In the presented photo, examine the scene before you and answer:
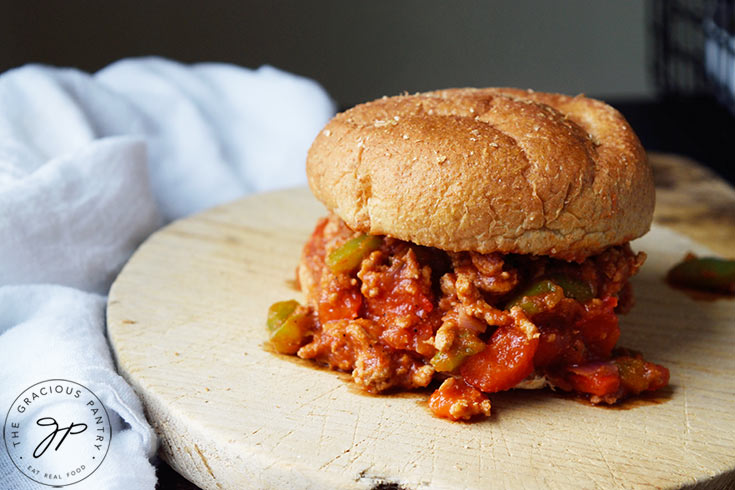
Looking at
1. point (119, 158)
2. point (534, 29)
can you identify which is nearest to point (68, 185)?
point (119, 158)

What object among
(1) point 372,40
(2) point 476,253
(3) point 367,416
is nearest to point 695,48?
(2) point 476,253

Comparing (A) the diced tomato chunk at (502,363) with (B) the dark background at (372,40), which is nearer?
(A) the diced tomato chunk at (502,363)

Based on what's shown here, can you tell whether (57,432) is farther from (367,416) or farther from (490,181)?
(490,181)

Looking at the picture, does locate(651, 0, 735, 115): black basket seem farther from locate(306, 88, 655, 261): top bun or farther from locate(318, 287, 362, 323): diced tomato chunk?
locate(318, 287, 362, 323): diced tomato chunk

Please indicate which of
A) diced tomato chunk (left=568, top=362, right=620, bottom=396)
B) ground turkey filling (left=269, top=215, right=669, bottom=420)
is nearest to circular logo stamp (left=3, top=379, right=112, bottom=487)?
ground turkey filling (left=269, top=215, right=669, bottom=420)

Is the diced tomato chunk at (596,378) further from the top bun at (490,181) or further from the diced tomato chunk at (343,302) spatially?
the diced tomato chunk at (343,302)

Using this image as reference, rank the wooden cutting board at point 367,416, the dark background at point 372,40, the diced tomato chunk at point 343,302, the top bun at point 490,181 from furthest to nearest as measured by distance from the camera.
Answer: the dark background at point 372,40
the diced tomato chunk at point 343,302
the top bun at point 490,181
the wooden cutting board at point 367,416

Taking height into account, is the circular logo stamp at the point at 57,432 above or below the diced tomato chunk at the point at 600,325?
above

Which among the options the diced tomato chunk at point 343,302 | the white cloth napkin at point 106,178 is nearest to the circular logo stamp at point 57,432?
the white cloth napkin at point 106,178
